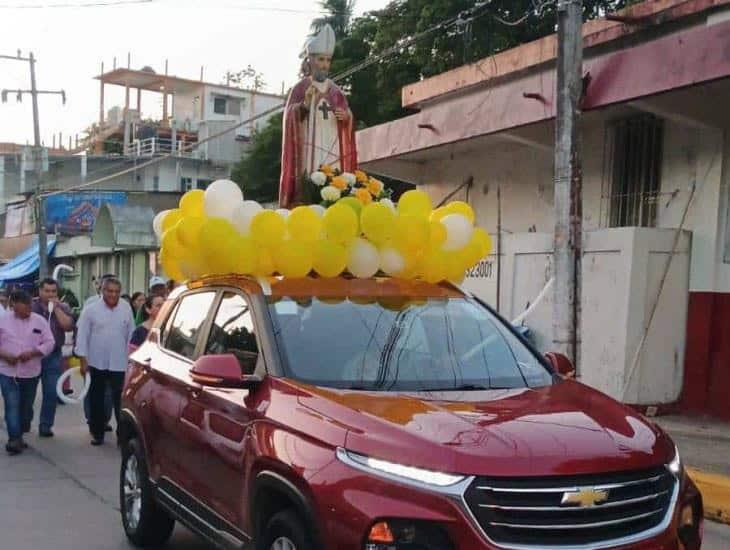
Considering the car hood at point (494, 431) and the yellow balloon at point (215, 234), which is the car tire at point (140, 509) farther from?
the car hood at point (494, 431)

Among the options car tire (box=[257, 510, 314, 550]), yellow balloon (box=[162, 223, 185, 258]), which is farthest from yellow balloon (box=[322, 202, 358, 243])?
car tire (box=[257, 510, 314, 550])

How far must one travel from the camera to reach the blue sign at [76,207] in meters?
37.2

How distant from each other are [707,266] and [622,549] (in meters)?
8.03

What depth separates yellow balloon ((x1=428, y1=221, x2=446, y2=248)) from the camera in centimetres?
586

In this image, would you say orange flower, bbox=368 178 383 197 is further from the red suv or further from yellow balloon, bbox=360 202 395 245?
the red suv

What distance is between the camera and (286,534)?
4.00 meters

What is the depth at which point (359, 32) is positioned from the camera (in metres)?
33.2

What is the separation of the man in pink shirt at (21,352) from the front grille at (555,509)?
7.13 m

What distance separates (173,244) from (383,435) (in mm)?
2977

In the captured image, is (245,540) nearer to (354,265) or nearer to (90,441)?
(354,265)

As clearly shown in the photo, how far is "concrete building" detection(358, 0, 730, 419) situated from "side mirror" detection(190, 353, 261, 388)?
6564mm

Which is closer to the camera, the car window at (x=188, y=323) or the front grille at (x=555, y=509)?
the front grille at (x=555, y=509)

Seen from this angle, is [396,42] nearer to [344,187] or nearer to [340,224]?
[344,187]

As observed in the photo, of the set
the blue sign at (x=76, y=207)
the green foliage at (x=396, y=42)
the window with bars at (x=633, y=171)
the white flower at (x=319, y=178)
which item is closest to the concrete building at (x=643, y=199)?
the window with bars at (x=633, y=171)
